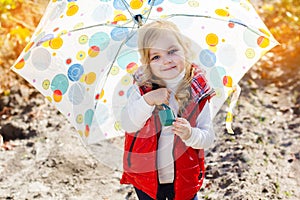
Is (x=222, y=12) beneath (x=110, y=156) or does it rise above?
above

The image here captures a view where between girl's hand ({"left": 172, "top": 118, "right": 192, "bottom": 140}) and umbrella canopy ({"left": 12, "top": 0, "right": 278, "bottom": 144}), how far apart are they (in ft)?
1.88

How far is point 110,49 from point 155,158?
2.24 ft

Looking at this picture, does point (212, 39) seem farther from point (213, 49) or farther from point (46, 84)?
point (46, 84)

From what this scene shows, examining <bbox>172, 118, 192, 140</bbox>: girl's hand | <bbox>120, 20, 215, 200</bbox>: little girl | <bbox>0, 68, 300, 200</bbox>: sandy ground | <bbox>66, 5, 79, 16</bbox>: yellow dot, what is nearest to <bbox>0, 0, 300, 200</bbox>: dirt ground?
<bbox>0, 68, 300, 200</bbox>: sandy ground

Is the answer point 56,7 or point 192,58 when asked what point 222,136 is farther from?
point 56,7

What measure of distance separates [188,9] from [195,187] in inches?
35.0

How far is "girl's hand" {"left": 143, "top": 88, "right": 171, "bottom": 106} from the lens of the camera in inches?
98.2

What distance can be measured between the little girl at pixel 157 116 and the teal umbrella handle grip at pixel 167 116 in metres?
0.04

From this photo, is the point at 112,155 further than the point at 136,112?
Yes

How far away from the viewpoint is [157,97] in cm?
249

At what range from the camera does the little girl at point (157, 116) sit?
2510mm

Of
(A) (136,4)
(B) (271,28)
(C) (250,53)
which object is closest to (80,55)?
(A) (136,4)

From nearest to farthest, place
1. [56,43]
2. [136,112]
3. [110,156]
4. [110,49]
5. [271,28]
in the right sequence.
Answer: [136,112], [56,43], [110,49], [110,156], [271,28]

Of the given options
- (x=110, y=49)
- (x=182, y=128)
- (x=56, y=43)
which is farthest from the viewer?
(x=110, y=49)
